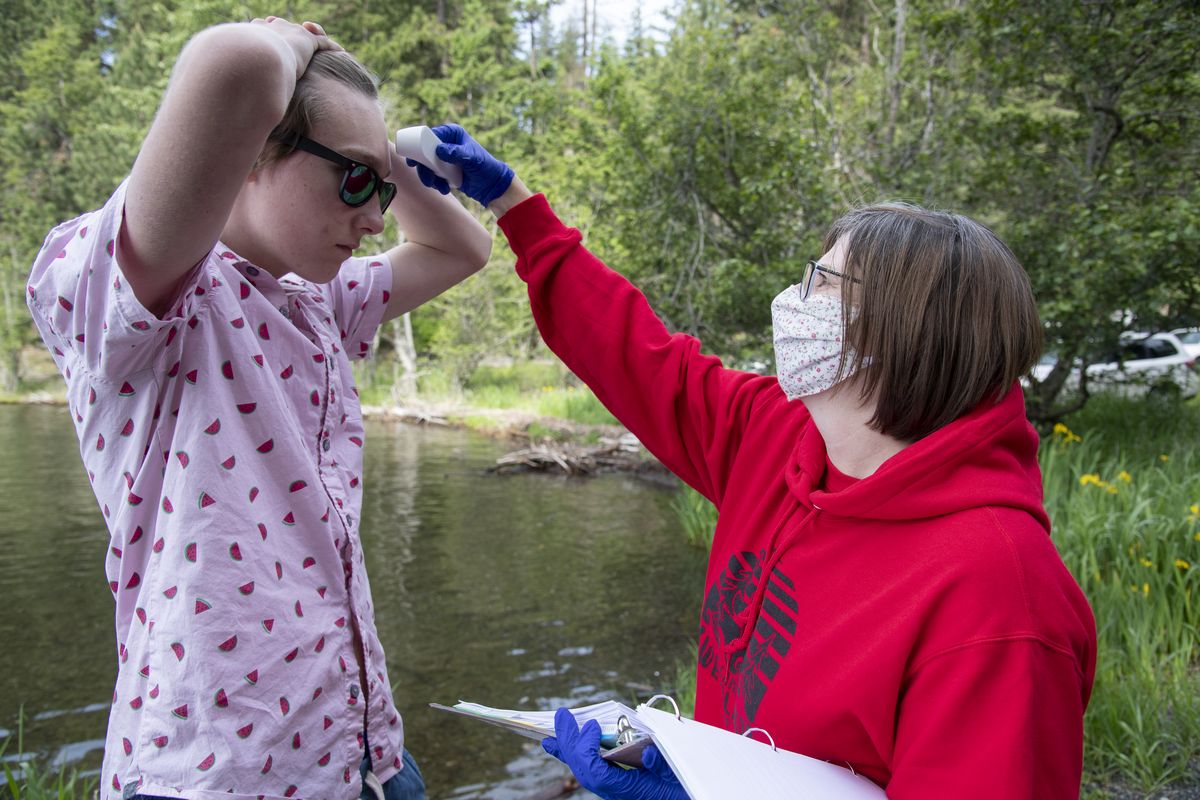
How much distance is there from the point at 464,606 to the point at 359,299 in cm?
456

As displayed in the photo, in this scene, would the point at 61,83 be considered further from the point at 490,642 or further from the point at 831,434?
the point at 831,434

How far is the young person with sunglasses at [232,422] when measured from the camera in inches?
40.4

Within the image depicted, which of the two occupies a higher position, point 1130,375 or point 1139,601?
point 1130,375

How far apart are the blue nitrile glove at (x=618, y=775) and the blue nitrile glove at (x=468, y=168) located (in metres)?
1.06

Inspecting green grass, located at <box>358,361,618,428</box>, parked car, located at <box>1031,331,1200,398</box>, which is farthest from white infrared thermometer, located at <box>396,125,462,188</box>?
green grass, located at <box>358,361,618,428</box>

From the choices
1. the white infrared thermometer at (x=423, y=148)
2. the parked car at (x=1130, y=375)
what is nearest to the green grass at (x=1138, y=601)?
the parked car at (x=1130, y=375)

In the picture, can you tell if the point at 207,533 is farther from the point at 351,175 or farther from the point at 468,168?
the point at 468,168

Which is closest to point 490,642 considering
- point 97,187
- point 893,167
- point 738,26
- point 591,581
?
point 591,581

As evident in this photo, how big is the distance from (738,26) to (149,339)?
41.1ft

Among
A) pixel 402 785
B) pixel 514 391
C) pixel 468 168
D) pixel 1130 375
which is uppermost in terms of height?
pixel 468 168

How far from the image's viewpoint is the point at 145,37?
23.7m

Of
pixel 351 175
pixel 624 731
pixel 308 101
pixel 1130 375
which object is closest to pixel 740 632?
pixel 624 731

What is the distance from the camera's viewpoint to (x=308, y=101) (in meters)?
1.30

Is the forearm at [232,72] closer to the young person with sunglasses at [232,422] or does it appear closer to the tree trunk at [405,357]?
the young person with sunglasses at [232,422]
